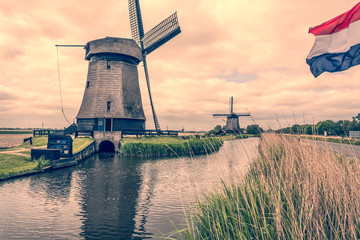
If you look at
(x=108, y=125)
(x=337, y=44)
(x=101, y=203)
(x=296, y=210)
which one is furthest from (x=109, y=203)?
(x=108, y=125)

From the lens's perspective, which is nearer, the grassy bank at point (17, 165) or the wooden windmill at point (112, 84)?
the grassy bank at point (17, 165)

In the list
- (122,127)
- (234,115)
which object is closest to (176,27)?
(122,127)

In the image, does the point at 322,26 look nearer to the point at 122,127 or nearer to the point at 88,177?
the point at 88,177

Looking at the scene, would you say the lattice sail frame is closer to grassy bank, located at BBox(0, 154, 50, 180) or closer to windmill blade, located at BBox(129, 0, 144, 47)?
windmill blade, located at BBox(129, 0, 144, 47)

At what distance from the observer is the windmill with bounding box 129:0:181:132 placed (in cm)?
2994

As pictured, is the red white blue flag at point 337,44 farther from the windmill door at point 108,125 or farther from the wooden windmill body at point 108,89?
the windmill door at point 108,125

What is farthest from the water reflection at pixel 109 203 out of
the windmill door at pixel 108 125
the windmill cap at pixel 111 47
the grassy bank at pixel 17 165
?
the windmill cap at pixel 111 47

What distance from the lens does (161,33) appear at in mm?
30766

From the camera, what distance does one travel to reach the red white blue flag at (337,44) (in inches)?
266

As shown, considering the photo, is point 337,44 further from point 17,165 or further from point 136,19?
point 136,19

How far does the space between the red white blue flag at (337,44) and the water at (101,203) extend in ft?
11.0

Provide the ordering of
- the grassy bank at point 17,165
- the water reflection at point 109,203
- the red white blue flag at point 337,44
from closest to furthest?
Answer: 1. the red white blue flag at point 337,44
2. the water reflection at point 109,203
3. the grassy bank at point 17,165

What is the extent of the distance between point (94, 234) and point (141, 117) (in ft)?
84.1

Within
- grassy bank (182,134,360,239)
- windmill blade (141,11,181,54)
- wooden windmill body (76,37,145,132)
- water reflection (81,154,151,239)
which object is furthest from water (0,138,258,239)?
windmill blade (141,11,181,54)
